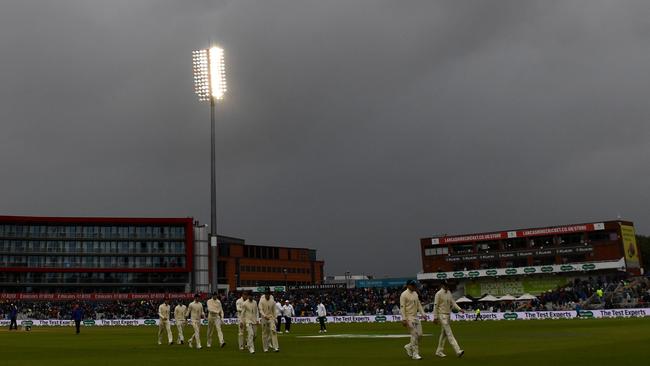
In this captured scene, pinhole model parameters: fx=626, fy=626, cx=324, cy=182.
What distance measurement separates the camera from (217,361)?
1633 centimetres

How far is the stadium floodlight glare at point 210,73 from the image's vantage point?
66.1 metres

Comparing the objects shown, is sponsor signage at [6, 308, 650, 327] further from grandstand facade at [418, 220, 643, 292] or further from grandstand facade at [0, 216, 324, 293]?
grandstand facade at [0, 216, 324, 293]

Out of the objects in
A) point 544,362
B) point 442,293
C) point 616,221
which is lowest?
point 544,362

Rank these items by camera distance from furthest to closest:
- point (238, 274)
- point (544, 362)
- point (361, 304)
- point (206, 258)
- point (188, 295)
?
1. point (238, 274)
2. point (206, 258)
3. point (188, 295)
4. point (361, 304)
5. point (544, 362)

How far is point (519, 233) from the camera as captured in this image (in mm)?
96188

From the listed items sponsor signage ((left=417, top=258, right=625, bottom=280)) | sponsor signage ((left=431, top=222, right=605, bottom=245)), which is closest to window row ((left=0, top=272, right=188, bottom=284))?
sponsor signage ((left=431, top=222, right=605, bottom=245))

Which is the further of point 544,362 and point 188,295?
point 188,295

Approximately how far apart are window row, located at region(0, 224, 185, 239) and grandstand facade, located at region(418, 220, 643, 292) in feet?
147

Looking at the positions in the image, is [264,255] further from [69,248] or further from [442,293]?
[442,293]

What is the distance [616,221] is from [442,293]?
81.2 metres

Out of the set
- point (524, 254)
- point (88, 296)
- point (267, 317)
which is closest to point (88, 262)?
point (88, 296)

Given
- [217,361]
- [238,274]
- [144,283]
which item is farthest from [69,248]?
[217,361]

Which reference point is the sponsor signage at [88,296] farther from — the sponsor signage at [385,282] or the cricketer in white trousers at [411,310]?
the cricketer in white trousers at [411,310]

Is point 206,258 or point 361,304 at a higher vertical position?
point 206,258
